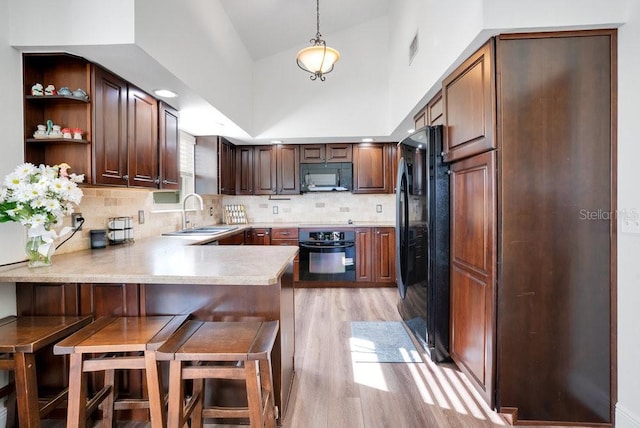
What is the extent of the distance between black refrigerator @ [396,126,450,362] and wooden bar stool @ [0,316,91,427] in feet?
7.05

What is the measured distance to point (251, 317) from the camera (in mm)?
1597

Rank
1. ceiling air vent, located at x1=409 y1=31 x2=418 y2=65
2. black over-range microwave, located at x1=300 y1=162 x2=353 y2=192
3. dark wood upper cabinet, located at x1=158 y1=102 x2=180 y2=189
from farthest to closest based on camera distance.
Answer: black over-range microwave, located at x1=300 y1=162 x2=353 y2=192
ceiling air vent, located at x1=409 y1=31 x2=418 y2=65
dark wood upper cabinet, located at x1=158 y1=102 x2=180 y2=189

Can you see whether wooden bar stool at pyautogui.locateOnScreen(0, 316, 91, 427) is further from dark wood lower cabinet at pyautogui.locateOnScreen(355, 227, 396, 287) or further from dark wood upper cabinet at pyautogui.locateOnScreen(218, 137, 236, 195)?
dark wood lower cabinet at pyautogui.locateOnScreen(355, 227, 396, 287)

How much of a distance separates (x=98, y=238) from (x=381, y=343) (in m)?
2.37

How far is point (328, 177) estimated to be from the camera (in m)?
4.60

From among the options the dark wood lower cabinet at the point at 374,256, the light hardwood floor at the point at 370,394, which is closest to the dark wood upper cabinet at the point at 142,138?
the light hardwood floor at the point at 370,394

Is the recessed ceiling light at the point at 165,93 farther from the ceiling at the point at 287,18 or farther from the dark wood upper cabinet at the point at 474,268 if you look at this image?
the dark wood upper cabinet at the point at 474,268
